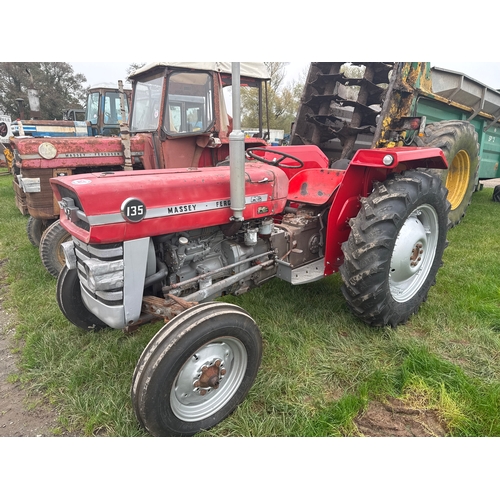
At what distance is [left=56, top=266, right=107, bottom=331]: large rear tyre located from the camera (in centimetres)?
259

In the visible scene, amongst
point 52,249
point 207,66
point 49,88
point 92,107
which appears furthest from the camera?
point 49,88

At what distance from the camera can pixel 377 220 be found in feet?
8.32

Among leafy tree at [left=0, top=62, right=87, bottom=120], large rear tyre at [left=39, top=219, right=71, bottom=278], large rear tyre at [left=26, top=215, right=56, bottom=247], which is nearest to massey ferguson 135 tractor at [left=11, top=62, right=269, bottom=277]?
large rear tyre at [left=26, top=215, right=56, bottom=247]

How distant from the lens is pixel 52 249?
3842 millimetres

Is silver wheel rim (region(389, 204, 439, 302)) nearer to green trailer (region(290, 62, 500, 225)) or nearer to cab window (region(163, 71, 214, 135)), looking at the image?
green trailer (region(290, 62, 500, 225))

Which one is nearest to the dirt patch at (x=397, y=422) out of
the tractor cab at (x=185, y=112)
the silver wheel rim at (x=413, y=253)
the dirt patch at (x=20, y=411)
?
the silver wheel rim at (x=413, y=253)

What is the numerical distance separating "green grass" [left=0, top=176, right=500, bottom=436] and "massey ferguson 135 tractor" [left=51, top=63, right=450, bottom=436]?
0.20 m

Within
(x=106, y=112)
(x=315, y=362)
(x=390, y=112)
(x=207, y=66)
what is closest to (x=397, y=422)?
(x=315, y=362)

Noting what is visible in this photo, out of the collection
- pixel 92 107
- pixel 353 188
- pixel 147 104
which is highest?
pixel 147 104

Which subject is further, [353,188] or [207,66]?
[207,66]

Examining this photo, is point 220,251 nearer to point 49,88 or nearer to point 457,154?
point 457,154

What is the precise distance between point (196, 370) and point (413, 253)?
76.5 inches

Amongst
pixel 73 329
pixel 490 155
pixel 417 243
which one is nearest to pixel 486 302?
pixel 417 243

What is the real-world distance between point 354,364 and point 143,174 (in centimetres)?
182
